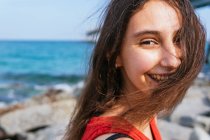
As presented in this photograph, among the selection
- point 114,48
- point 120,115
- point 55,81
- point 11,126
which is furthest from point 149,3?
point 55,81

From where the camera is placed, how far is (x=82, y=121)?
4.53ft

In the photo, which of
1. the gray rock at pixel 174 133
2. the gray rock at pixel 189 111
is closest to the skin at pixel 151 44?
the gray rock at pixel 174 133

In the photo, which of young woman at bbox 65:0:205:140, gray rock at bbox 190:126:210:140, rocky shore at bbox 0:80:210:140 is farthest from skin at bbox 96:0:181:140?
rocky shore at bbox 0:80:210:140

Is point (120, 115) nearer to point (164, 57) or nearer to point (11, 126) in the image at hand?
point (164, 57)

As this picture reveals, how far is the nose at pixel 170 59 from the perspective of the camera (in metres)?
1.20

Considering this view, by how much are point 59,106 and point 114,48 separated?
5.37 m

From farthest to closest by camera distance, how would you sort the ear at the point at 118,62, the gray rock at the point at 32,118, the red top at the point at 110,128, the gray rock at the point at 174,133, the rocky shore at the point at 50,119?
the gray rock at the point at 32,118
the rocky shore at the point at 50,119
the gray rock at the point at 174,133
the ear at the point at 118,62
the red top at the point at 110,128

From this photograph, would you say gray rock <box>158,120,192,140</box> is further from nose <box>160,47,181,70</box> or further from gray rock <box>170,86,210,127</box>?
nose <box>160,47,181,70</box>

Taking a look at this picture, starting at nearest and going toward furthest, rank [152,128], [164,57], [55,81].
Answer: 1. [164,57]
2. [152,128]
3. [55,81]

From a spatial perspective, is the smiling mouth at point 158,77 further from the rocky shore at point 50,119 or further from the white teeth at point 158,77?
the rocky shore at point 50,119

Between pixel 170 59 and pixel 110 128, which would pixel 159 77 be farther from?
pixel 110 128

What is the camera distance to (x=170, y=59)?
120 centimetres

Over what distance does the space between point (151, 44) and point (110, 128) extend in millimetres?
242

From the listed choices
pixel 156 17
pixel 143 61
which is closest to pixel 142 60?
pixel 143 61
